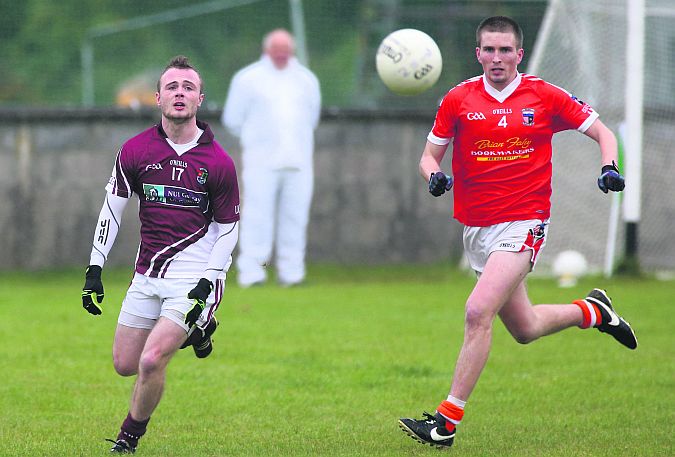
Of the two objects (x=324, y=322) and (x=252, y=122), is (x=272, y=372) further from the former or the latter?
(x=252, y=122)

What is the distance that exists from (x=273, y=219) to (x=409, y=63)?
6829mm

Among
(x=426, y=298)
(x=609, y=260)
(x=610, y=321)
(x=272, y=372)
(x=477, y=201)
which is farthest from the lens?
(x=609, y=260)

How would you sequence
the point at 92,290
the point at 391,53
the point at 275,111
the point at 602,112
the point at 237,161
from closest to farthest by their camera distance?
the point at 92,290 → the point at 391,53 → the point at 275,111 → the point at 602,112 → the point at 237,161

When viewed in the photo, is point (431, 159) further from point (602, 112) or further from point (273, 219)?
point (602, 112)

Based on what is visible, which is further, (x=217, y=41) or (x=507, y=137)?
(x=217, y=41)

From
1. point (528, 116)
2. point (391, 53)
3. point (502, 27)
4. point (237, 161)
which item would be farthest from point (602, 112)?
point (502, 27)

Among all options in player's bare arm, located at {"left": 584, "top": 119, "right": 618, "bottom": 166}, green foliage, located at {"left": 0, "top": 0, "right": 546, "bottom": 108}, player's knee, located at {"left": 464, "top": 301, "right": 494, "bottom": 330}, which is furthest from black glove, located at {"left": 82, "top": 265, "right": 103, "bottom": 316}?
green foliage, located at {"left": 0, "top": 0, "right": 546, "bottom": 108}

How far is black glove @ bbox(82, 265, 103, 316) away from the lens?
21.3 ft

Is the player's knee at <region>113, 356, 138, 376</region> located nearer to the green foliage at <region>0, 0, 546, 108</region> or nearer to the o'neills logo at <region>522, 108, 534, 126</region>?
the o'neills logo at <region>522, 108, 534, 126</region>

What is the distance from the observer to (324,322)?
38.8ft

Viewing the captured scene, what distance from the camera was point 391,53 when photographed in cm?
842

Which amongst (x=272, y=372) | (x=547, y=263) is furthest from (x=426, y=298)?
(x=272, y=372)

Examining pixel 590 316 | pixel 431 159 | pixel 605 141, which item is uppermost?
pixel 605 141

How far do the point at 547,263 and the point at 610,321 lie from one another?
812 cm
